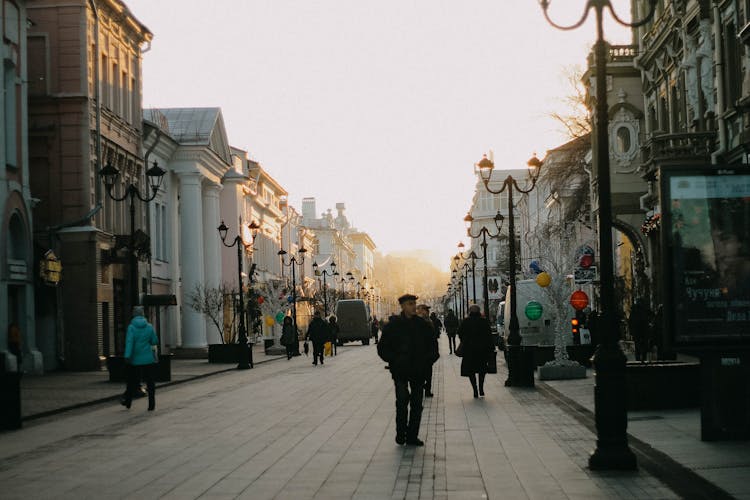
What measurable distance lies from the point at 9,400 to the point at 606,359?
1024cm

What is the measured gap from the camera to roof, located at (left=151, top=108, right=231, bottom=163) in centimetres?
6044

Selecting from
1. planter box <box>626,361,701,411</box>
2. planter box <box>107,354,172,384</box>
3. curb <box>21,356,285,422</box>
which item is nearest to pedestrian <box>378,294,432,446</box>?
planter box <box>626,361,701,411</box>

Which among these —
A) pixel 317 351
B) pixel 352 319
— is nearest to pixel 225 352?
pixel 317 351

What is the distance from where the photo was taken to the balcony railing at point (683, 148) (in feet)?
99.0

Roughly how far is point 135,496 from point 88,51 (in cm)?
3317

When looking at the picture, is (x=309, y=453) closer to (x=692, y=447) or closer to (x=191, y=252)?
(x=692, y=447)

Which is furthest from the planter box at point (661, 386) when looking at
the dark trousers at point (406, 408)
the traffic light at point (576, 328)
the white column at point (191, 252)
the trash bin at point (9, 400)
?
the white column at point (191, 252)

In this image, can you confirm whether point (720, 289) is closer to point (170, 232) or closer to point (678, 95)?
point (678, 95)

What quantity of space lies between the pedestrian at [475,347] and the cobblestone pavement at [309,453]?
1.57 ft

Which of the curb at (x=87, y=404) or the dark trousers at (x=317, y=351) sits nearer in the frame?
the curb at (x=87, y=404)

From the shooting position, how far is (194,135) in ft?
201

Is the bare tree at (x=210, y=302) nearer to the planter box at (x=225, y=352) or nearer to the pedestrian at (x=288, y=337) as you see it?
the pedestrian at (x=288, y=337)

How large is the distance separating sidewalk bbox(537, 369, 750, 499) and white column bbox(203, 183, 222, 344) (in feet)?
157

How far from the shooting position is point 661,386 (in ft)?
58.3
